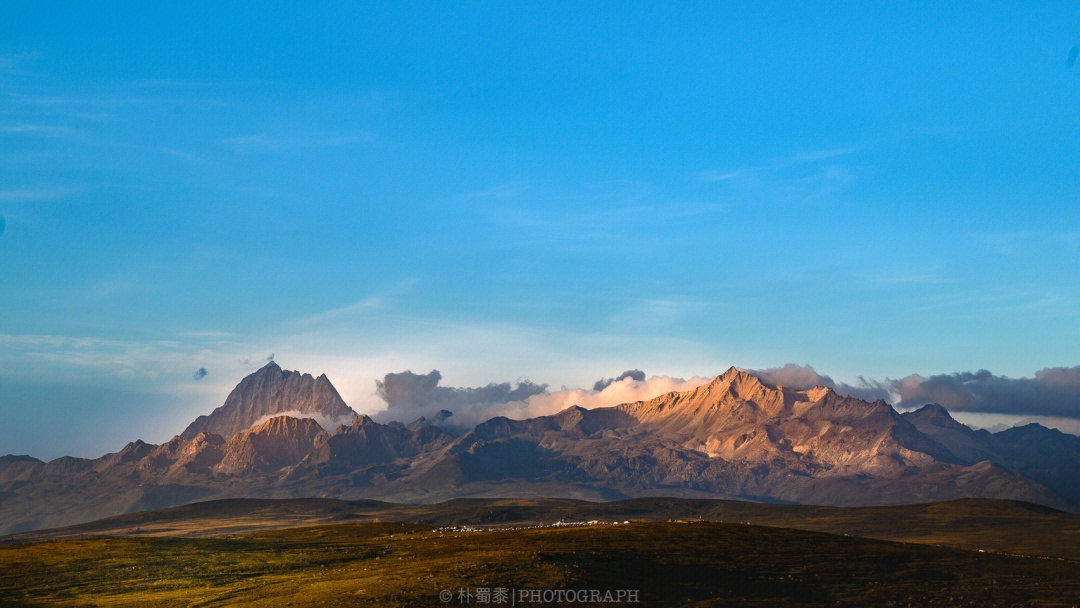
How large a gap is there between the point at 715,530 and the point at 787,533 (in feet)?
38.4

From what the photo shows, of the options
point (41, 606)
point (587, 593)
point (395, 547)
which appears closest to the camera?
point (587, 593)

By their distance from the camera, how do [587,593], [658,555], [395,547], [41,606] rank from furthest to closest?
[395,547] < [658,555] < [41,606] < [587,593]

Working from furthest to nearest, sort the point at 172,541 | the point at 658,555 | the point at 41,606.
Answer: the point at 172,541 → the point at 658,555 → the point at 41,606

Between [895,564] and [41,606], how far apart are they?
110190 millimetres

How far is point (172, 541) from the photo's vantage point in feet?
633

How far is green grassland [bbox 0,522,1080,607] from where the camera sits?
408 ft

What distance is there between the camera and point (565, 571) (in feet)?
421

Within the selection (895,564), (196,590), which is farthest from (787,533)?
(196,590)

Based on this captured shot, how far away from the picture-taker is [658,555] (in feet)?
480

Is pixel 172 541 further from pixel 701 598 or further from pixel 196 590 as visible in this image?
pixel 701 598

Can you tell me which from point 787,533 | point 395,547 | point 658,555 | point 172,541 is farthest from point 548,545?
point 172,541

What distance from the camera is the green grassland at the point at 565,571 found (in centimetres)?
12438

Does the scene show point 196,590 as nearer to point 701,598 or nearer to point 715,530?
point 701,598

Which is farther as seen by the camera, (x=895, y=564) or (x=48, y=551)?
(x=48, y=551)
